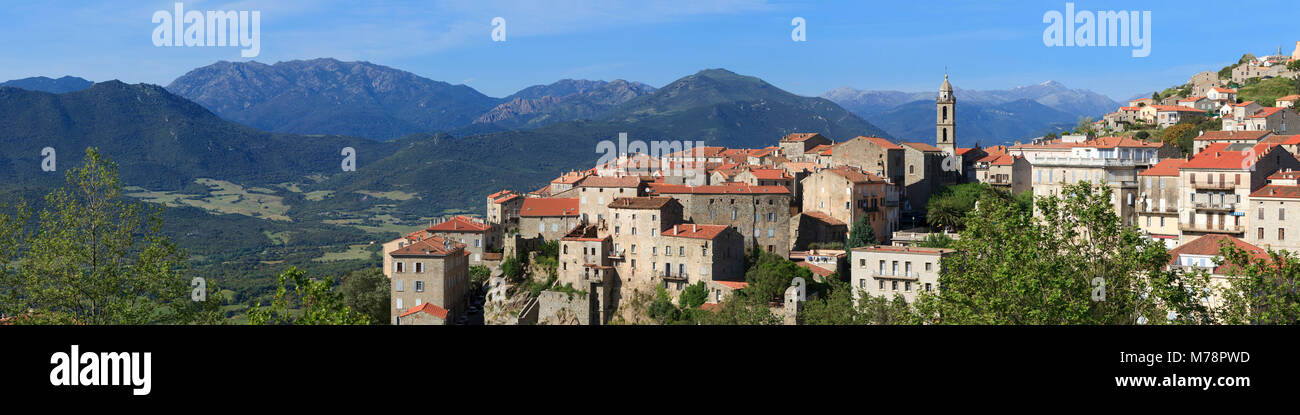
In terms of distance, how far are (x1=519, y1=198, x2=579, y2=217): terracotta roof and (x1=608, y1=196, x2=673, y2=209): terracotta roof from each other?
6.63 metres

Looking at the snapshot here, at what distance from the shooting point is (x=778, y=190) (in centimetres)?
6006

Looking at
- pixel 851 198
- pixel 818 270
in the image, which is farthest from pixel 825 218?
pixel 818 270

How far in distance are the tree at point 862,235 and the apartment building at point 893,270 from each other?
16.5ft

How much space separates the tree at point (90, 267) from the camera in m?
21.4

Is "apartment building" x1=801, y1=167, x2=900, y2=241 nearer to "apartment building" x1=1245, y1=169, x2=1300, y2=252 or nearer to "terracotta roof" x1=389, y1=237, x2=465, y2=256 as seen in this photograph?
"apartment building" x1=1245, y1=169, x2=1300, y2=252

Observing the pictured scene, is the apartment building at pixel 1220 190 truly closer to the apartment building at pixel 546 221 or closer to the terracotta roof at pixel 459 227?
the apartment building at pixel 546 221

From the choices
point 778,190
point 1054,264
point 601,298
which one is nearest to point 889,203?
point 778,190

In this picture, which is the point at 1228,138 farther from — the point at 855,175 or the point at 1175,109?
the point at 1175,109

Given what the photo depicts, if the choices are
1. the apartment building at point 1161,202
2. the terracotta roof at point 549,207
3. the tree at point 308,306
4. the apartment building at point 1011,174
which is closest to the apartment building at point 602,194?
the terracotta roof at point 549,207

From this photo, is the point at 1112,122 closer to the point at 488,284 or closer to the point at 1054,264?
the point at 488,284

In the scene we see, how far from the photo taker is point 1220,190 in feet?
168

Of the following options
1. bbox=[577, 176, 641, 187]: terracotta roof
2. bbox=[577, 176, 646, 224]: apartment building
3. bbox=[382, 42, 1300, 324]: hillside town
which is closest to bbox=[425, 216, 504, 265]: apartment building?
bbox=[382, 42, 1300, 324]: hillside town

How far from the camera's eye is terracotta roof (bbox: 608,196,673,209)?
58156 mm

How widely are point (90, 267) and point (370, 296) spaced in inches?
1473
